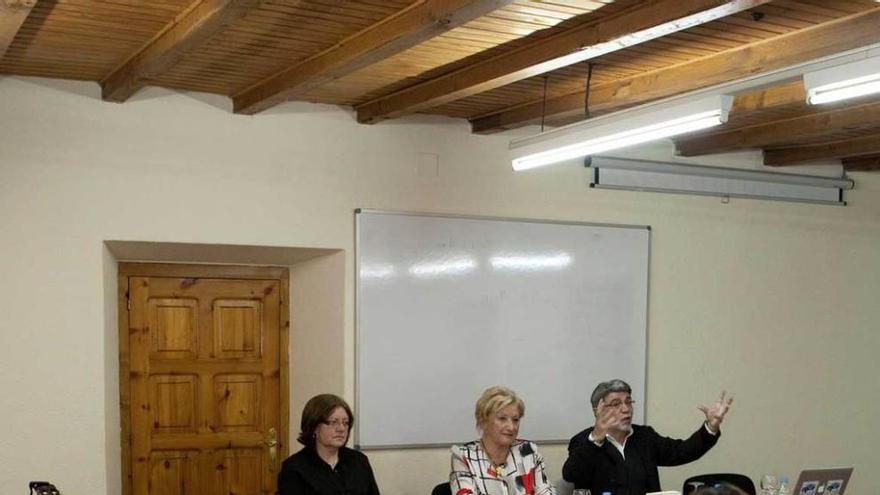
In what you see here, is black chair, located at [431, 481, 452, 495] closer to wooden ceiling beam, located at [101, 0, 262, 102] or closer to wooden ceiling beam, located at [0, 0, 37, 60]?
wooden ceiling beam, located at [101, 0, 262, 102]

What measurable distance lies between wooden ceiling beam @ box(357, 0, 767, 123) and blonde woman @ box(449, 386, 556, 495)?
56.8 inches

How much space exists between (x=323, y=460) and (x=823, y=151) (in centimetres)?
372

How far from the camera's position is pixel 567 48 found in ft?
12.4

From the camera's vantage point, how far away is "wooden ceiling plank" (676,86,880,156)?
16.7 ft

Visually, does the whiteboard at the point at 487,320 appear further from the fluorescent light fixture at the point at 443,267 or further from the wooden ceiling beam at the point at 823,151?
the wooden ceiling beam at the point at 823,151

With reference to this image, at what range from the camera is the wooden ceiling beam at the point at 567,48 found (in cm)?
326

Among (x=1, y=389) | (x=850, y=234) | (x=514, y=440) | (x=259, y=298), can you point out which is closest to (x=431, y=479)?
(x=514, y=440)

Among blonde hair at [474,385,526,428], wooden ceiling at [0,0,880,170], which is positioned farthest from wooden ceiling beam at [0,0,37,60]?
blonde hair at [474,385,526,428]

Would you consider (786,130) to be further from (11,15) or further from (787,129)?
(11,15)

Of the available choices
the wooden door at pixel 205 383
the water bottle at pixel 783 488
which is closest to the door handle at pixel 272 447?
the wooden door at pixel 205 383

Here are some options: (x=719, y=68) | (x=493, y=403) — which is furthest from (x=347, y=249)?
(x=719, y=68)

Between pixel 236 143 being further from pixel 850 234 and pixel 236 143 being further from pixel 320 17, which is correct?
pixel 850 234

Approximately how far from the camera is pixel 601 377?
5.98 meters

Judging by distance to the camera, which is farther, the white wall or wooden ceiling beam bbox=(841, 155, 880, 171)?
wooden ceiling beam bbox=(841, 155, 880, 171)
